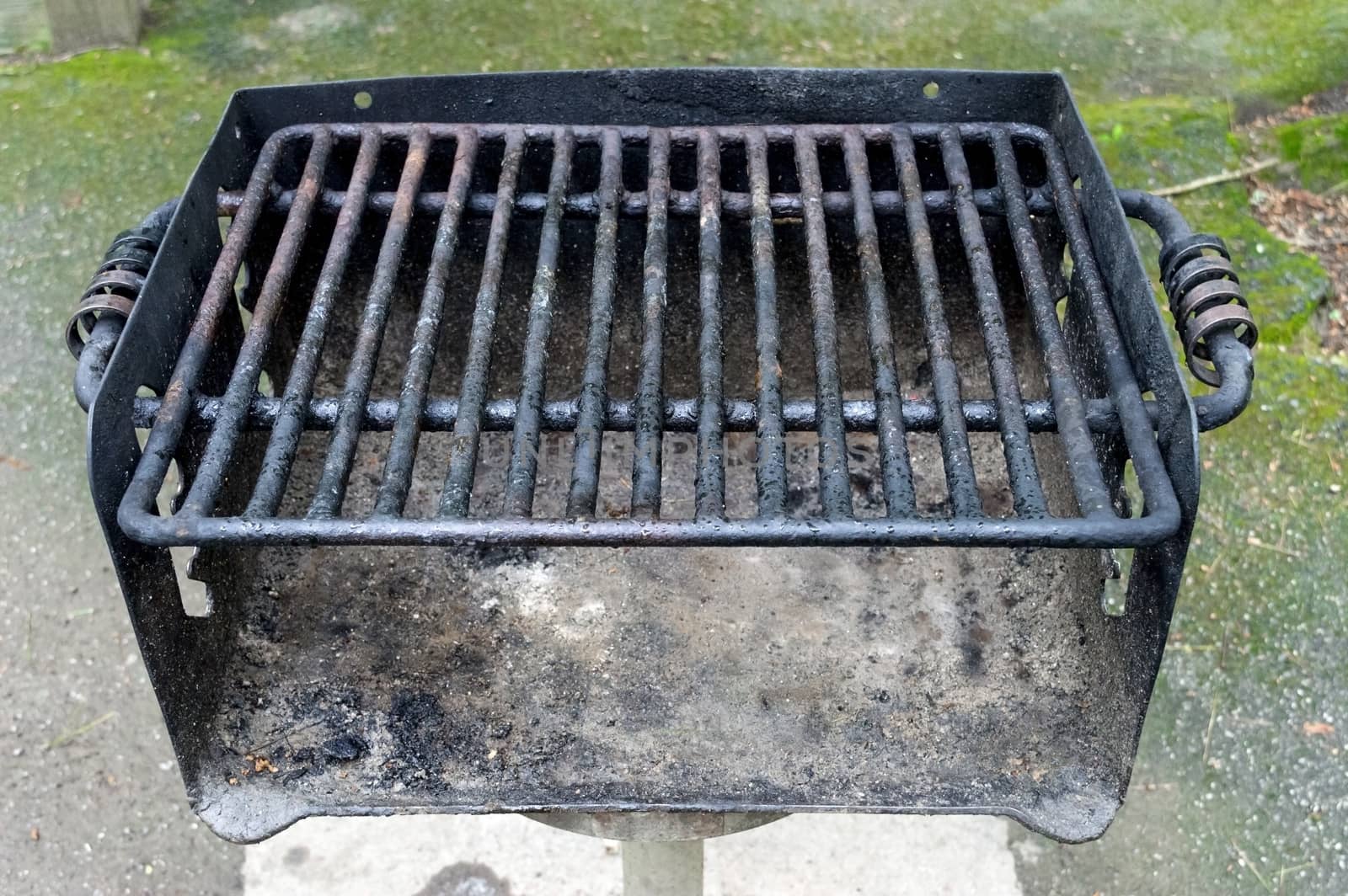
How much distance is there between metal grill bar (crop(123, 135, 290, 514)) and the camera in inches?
46.6

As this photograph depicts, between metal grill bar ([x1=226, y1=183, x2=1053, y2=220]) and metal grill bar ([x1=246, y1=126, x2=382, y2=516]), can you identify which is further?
metal grill bar ([x1=226, y1=183, x2=1053, y2=220])

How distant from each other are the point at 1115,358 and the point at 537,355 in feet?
2.34

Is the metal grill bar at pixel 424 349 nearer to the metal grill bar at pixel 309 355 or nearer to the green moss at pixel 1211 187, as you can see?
the metal grill bar at pixel 309 355

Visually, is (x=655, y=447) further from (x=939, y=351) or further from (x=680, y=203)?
(x=680, y=203)

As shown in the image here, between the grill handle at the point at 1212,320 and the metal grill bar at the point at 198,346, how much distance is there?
46.3 inches

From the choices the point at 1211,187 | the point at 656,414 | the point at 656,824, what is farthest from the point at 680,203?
the point at 1211,187

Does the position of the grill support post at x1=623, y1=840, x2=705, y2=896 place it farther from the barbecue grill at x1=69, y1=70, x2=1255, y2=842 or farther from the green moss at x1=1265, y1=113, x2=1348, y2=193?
the green moss at x1=1265, y1=113, x2=1348, y2=193

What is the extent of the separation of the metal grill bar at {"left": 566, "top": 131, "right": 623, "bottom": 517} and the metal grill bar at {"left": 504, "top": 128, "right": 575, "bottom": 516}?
5cm

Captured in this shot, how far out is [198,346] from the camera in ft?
4.39

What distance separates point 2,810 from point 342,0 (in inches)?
122

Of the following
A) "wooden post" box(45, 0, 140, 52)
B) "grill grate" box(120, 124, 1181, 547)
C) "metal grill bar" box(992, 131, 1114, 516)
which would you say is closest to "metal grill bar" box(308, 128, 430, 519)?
"grill grate" box(120, 124, 1181, 547)

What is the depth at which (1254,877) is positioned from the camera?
2.12 m

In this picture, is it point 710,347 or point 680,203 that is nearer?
point 710,347

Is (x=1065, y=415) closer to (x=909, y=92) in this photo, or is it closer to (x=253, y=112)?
(x=909, y=92)
